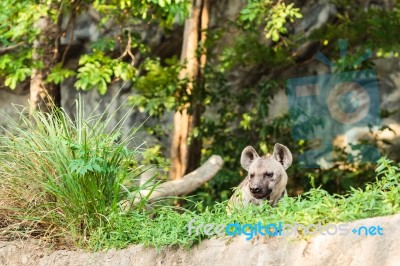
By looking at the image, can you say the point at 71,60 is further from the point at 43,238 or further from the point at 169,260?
the point at 169,260

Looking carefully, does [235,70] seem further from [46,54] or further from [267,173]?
[267,173]

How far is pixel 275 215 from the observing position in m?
4.89

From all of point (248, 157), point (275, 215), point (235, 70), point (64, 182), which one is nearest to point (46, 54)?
point (64, 182)

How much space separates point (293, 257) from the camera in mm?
→ 4520

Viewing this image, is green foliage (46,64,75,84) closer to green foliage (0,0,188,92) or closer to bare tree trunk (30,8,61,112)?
green foliage (0,0,188,92)

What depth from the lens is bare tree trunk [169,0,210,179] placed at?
36.0 feet

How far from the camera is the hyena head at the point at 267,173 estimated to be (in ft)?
19.0

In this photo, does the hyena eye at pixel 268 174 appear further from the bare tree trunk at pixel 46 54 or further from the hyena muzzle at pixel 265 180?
the bare tree trunk at pixel 46 54

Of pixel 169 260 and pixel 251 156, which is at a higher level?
pixel 251 156

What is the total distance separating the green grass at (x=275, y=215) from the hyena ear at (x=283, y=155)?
679mm

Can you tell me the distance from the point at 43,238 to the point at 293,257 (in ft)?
7.90

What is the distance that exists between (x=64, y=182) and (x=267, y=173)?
1.62m

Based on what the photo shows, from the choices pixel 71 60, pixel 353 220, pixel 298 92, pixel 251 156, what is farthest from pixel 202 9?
pixel 353 220

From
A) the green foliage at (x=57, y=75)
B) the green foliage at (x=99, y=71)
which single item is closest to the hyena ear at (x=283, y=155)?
the green foliage at (x=99, y=71)
